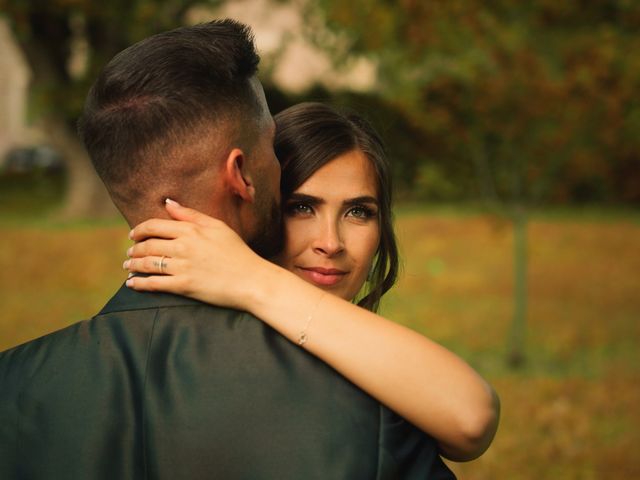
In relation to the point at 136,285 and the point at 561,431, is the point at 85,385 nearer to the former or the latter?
the point at 136,285

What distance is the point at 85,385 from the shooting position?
1.76 metres

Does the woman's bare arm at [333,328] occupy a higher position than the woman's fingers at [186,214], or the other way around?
the woman's fingers at [186,214]

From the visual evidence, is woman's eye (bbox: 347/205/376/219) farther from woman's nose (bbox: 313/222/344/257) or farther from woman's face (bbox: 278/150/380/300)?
woman's nose (bbox: 313/222/344/257)

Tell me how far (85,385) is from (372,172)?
1763mm

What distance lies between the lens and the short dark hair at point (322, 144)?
3082mm

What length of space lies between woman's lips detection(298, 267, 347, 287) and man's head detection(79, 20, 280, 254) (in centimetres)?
102

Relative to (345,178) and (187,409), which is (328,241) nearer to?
(345,178)

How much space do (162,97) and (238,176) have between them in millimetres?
251

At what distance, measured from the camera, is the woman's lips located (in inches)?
119

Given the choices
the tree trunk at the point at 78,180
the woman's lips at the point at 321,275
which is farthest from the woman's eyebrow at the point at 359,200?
the tree trunk at the point at 78,180

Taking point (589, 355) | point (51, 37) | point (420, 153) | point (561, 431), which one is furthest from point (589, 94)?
point (51, 37)

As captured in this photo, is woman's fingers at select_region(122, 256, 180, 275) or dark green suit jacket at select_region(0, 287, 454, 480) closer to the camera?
dark green suit jacket at select_region(0, 287, 454, 480)

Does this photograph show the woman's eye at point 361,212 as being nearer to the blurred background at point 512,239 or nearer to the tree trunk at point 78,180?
the blurred background at point 512,239

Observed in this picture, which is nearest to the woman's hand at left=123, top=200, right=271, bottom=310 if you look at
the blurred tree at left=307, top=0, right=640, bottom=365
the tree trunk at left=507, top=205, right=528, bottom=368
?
the blurred tree at left=307, top=0, right=640, bottom=365
